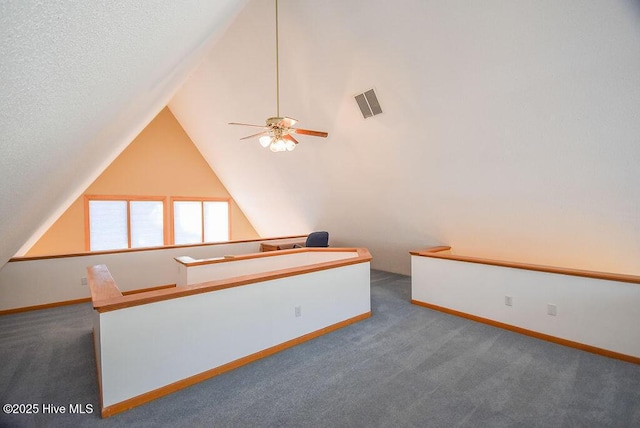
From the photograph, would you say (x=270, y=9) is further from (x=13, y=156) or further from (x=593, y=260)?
(x=593, y=260)

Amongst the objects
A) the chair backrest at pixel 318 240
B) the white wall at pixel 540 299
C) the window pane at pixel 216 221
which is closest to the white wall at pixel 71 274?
the chair backrest at pixel 318 240

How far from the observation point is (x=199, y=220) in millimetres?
8555

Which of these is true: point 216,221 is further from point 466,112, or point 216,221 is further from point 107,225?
point 466,112

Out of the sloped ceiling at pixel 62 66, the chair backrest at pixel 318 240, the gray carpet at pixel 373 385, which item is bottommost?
the gray carpet at pixel 373 385

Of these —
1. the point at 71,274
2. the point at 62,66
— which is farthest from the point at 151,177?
the point at 62,66

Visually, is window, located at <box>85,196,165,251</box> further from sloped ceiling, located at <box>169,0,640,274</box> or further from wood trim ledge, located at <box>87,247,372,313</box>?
wood trim ledge, located at <box>87,247,372,313</box>

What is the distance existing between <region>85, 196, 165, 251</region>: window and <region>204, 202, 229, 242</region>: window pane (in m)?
1.19

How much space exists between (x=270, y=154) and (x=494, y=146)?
4.37 meters

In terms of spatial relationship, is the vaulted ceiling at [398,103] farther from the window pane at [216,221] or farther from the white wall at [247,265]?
the window pane at [216,221]

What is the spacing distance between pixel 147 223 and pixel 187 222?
100 cm

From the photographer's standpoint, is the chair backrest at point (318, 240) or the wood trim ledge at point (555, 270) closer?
the wood trim ledge at point (555, 270)

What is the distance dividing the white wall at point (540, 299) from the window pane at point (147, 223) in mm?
6704

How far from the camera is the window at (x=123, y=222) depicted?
7023mm

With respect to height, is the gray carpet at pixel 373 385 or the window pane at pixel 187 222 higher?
the window pane at pixel 187 222
